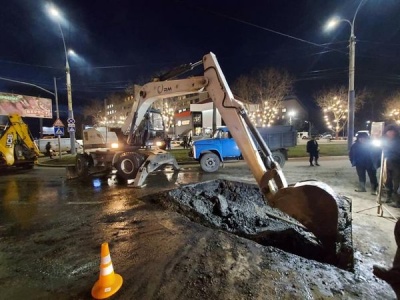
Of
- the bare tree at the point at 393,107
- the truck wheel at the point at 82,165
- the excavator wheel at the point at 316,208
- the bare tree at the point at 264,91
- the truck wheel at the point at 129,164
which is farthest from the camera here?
the bare tree at the point at 393,107

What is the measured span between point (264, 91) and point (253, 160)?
110ft

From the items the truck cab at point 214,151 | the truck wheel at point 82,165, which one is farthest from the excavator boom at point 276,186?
the truck wheel at point 82,165

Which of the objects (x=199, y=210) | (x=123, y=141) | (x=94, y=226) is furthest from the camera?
(x=123, y=141)

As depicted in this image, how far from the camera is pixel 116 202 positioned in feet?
20.9

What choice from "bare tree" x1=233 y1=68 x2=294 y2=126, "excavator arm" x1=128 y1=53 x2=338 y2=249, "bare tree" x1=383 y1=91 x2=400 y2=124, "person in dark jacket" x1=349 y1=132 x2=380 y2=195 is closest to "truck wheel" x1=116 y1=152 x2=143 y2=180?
"excavator arm" x1=128 y1=53 x2=338 y2=249

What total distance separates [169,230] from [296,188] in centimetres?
239

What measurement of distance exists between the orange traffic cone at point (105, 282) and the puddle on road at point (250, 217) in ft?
9.24

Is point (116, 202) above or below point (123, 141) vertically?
below

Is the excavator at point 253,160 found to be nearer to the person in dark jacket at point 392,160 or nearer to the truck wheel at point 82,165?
the truck wheel at point 82,165

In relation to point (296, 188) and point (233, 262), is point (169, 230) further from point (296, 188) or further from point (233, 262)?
point (296, 188)

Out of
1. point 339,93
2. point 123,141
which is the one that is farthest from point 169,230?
point 339,93

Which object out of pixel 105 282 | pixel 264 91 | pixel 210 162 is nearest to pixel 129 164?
pixel 210 162

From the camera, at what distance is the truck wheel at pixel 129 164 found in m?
8.81

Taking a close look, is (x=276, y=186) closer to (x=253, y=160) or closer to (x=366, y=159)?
(x=253, y=160)
